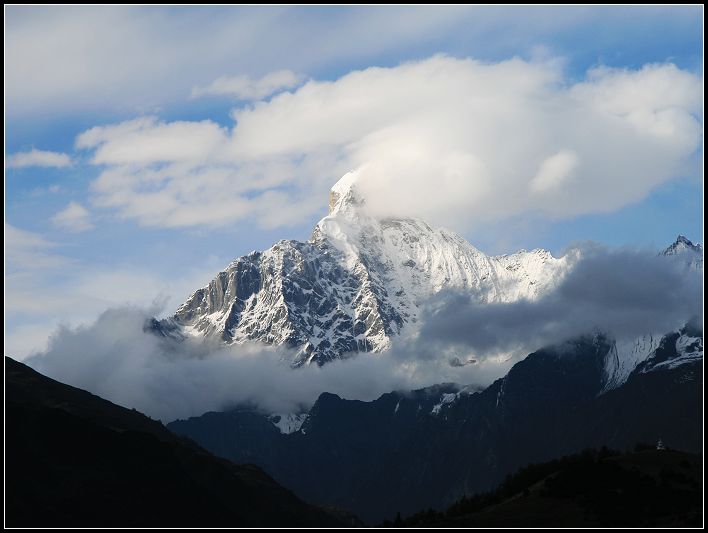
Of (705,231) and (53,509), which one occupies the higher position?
(705,231)

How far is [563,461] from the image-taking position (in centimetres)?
15225

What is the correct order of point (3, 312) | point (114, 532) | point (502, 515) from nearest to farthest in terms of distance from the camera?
point (3, 312), point (502, 515), point (114, 532)

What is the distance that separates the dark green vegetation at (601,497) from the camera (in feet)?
389

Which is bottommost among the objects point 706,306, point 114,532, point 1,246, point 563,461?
point 114,532

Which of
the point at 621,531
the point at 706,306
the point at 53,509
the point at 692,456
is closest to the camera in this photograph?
the point at 706,306

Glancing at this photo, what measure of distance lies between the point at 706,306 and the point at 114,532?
104 m

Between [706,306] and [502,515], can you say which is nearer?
[706,306]

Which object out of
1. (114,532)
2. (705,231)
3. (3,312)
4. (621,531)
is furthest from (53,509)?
(705,231)

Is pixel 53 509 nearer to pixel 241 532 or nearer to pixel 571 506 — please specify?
pixel 241 532

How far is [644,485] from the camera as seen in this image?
128 metres

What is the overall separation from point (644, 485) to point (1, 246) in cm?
7462

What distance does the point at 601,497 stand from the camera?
126 metres

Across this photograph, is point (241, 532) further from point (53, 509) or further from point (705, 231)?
point (705, 231)

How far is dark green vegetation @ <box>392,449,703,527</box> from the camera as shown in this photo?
119 meters
